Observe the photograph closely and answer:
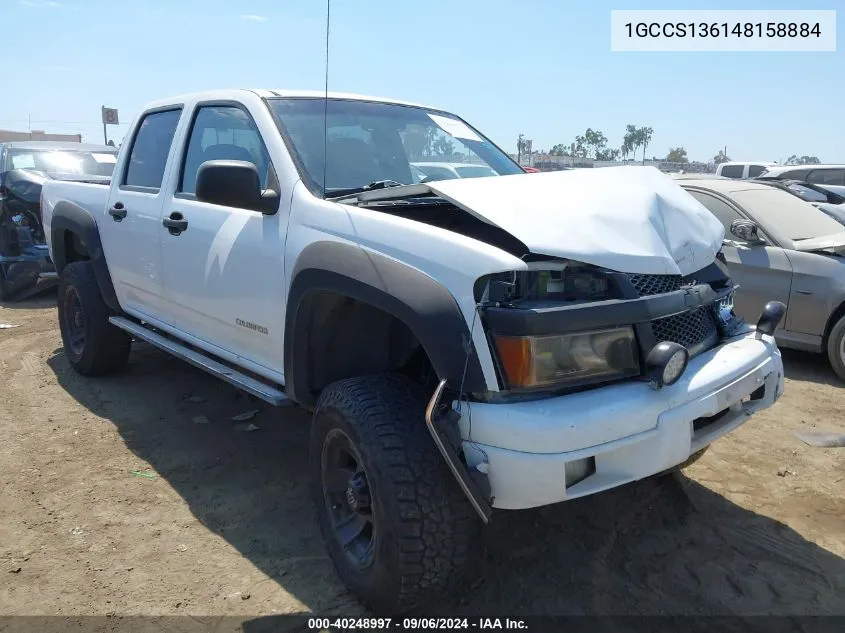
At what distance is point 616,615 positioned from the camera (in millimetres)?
2469

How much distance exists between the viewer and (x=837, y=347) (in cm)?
527

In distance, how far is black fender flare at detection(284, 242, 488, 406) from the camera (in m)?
2.12

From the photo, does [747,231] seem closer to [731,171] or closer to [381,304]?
[381,304]

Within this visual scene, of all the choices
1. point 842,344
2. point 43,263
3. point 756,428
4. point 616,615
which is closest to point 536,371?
point 616,615

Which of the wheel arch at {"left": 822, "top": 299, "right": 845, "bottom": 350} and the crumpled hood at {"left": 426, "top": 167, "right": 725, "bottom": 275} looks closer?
the crumpled hood at {"left": 426, "top": 167, "right": 725, "bottom": 275}

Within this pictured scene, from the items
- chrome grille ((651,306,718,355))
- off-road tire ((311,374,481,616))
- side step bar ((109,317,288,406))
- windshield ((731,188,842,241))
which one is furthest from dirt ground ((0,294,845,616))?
windshield ((731,188,842,241))

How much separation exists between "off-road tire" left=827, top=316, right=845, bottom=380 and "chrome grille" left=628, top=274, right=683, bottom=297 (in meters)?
3.55

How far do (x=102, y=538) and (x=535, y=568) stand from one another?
76.1 inches

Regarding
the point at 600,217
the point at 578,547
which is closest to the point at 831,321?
the point at 578,547

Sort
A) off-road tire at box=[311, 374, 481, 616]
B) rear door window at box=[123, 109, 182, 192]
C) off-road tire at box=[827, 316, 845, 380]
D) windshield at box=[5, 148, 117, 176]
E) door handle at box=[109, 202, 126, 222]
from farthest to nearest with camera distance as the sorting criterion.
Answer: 1. windshield at box=[5, 148, 117, 176]
2. off-road tire at box=[827, 316, 845, 380]
3. door handle at box=[109, 202, 126, 222]
4. rear door window at box=[123, 109, 182, 192]
5. off-road tire at box=[311, 374, 481, 616]

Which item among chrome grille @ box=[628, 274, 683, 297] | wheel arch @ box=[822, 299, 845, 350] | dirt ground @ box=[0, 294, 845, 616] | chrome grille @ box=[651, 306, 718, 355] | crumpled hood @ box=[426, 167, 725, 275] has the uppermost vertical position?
crumpled hood @ box=[426, 167, 725, 275]

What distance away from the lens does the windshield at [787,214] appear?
19.3 feet

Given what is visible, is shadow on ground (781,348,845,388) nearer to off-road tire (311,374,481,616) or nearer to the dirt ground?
the dirt ground

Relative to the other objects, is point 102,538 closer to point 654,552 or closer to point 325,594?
point 325,594
